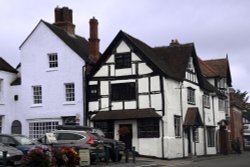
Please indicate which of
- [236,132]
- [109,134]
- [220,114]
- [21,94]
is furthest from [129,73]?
[236,132]

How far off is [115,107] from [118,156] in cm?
909

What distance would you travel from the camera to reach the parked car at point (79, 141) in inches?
1079

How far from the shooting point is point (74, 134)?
28.1 meters

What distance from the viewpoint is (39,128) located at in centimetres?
3928

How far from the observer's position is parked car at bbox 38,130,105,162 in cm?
2741

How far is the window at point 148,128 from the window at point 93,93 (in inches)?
162

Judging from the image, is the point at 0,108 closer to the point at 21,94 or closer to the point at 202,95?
the point at 21,94

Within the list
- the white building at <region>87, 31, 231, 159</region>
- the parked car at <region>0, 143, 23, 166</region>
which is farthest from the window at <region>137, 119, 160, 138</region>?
the parked car at <region>0, 143, 23, 166</region>

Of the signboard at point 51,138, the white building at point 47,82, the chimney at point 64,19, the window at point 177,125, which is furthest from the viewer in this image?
the chimney at point 64,19

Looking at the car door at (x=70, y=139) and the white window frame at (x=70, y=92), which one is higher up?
the white window frame at (x=70, y=92)

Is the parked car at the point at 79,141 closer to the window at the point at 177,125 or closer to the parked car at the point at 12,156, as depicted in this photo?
the parked car at the point at 12,156

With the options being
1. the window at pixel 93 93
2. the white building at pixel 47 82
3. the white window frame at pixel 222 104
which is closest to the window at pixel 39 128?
the white building at pixel 47 82

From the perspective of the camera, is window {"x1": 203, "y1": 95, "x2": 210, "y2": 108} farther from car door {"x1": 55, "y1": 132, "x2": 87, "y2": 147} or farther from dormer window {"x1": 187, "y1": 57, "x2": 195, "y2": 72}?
car door {"x1": 55, "y1": 132, "x2": 87, "y2": 147}

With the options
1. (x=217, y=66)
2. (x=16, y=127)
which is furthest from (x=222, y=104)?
(x=16, y=127)
